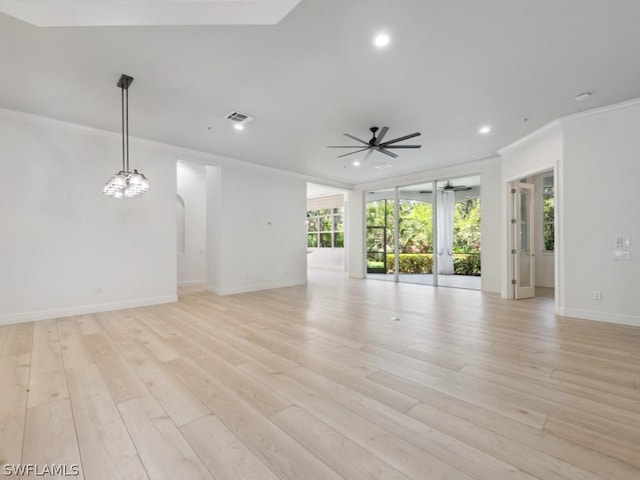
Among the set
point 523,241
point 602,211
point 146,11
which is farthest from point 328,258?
point 146,11

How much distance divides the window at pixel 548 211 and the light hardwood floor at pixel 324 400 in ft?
13.8

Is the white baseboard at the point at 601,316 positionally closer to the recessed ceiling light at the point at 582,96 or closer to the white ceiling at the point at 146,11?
the recessed ceiling light at the point at 582,96

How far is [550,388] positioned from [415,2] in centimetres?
327

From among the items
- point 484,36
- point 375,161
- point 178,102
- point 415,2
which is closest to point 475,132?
point 375,161

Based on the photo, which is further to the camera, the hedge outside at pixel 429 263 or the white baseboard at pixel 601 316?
the hedge outside at pixel 429 263

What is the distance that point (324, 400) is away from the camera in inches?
83.4

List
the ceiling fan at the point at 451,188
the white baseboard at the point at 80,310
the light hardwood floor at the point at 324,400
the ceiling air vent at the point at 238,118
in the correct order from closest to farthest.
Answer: the light hardwood floor at the point at 324,400
the white baseboard at the point at 80,310
the ceiling air vent at the point at 238,118
the ceiling fan at the point at 451,188

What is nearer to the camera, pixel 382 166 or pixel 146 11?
pixel 146 11

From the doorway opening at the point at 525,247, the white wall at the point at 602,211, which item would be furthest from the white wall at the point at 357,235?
the white wall at the point at 602,211

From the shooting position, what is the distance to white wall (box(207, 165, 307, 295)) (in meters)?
6.62

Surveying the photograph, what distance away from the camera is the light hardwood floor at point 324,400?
1.53m

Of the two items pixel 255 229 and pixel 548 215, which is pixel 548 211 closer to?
pixel 548 215

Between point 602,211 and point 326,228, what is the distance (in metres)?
8.90

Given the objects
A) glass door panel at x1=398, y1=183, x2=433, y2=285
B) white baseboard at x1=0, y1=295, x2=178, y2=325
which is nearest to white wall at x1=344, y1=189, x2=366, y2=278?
glass door panel at x1=398, y1=183, x2=433, y2=285
